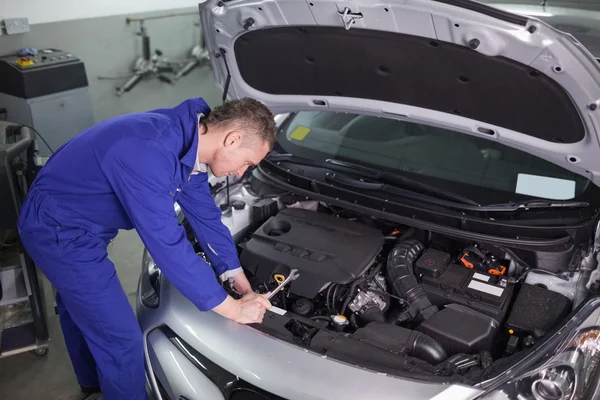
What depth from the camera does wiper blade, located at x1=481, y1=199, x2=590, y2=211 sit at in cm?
212

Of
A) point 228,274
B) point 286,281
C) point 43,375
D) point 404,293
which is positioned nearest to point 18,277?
point 43,375

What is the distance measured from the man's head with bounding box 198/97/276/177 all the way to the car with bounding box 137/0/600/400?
44 centimetres

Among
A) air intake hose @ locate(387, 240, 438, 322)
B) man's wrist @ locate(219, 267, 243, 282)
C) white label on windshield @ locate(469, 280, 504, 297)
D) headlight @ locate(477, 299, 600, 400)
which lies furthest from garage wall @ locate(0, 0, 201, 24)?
headlight @ locate(477, 299, 600, 400)

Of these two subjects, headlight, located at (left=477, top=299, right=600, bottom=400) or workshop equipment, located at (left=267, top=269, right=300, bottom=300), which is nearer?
headlight, located at (left=477, top=299, right=600, bottom=400)

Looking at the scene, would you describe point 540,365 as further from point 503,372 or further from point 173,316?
point 173,316

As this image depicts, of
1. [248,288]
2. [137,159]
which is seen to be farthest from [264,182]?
[137,159]

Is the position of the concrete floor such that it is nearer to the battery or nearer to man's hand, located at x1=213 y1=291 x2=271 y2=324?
man's hand, located at x1=213 y1=291 x2=271 y2=324

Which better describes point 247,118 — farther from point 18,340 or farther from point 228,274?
point 18,340

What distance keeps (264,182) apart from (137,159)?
970mm

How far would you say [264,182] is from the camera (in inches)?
103

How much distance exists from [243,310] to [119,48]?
429cm

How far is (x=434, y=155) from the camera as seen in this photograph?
99.3 inches

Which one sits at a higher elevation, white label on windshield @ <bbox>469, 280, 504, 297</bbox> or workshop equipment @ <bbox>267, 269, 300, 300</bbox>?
workshop equipment @ <bbox>267, 269, 300, 300</bbox>

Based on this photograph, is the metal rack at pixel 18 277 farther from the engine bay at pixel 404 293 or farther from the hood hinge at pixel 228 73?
the engine bay at pixel 404 293
